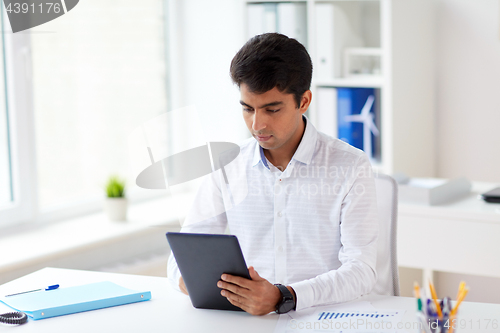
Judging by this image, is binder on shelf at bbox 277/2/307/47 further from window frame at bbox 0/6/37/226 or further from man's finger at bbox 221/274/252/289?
man's finger at bbox 221/274/252/289

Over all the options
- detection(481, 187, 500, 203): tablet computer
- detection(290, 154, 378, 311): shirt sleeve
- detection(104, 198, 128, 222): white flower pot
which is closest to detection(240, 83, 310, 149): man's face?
detection(290, 154, 378, 311): shirt sleeve

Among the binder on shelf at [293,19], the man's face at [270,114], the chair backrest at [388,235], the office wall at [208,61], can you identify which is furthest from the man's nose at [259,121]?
the office wall at [208,61]

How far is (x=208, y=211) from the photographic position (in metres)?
1.60

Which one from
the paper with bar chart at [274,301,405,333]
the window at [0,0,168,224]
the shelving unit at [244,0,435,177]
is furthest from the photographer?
the shelving unit at [244,0,435,177]

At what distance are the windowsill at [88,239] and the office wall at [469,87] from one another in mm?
1362

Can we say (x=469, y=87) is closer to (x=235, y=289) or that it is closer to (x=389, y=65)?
(x=389, y=65)

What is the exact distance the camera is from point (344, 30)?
8.42ft

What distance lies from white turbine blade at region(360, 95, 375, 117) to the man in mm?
1016

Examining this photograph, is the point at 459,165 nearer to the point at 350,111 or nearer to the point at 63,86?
the point at 350,111

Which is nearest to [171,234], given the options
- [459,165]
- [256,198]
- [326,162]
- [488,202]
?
[256,198]

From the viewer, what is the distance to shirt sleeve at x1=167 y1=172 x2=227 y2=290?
1.58 metres

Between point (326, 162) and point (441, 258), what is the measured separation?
854mm

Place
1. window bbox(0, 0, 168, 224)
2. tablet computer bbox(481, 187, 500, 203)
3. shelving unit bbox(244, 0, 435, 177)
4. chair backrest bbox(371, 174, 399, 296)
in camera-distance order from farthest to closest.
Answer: shelving unit bbox(244, 0, 435, 177), window bbox(0, 0, 168, 224), tablet computer bbox(481, 187, 500, 203), chair backrest bbox(371, 174, 399, 296)

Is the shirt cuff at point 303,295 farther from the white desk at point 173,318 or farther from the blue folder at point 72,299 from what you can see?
the blue folder at point 72,299
